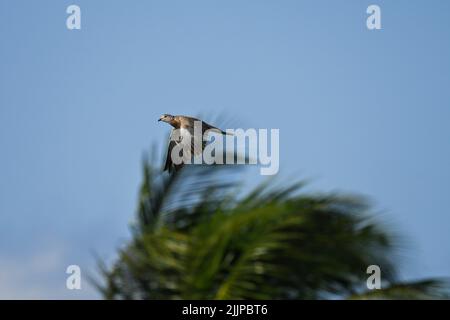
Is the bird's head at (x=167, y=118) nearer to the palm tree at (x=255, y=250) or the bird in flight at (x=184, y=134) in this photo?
the bird in flight at (x=184, y=134)

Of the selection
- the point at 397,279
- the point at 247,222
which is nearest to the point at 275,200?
the point at 247,222

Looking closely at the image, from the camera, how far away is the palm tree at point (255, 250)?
49.5 ft

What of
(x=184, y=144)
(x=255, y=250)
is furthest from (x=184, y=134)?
(x=255, y=250)

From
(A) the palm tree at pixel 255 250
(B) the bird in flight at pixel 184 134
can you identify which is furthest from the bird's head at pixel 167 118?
(A) the palm tree at pixel 255 250

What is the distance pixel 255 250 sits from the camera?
1532 centimetres

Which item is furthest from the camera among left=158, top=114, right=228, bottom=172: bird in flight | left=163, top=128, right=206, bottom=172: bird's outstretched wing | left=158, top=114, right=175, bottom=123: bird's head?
left=158, top=114, right=175, bottom=123: bird's head

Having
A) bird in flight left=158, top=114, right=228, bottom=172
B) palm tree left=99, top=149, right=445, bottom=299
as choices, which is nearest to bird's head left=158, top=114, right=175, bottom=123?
bird in flight left=158, top=114, right=228, bottom=172

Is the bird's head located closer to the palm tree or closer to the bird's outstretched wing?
the bird's outstretched wing

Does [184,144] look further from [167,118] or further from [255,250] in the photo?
[255,250]

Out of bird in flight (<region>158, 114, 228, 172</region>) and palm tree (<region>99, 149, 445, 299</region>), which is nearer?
palm tree (<region>99, 149, 445, 299</region>)

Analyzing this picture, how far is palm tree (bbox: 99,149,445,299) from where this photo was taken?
1509 centimetres

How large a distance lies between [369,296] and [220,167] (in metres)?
2.40

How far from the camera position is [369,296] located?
1512cm
